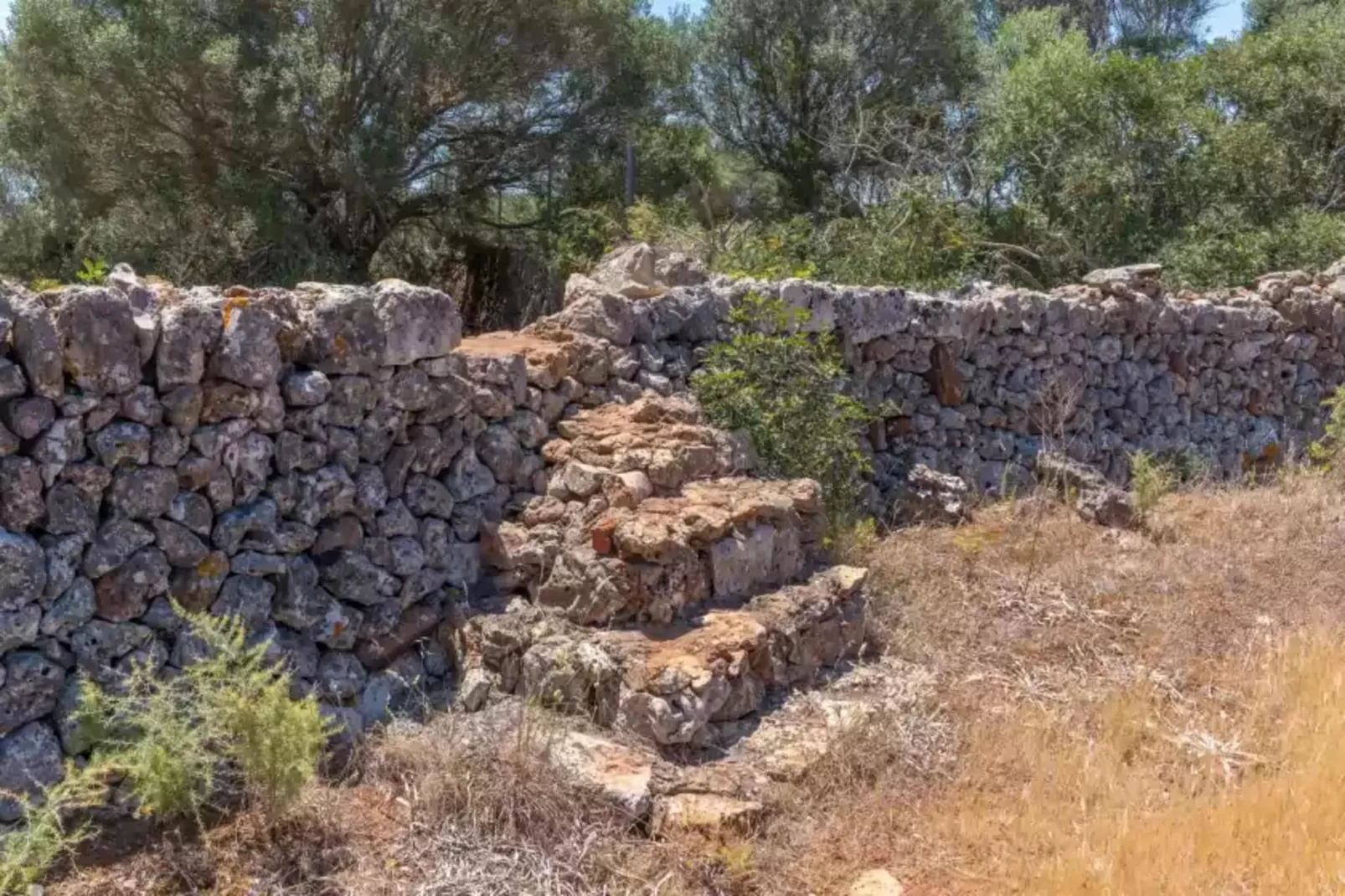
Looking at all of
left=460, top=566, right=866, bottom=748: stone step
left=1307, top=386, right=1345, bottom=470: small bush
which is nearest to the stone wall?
left=1307, top=386, right=1345, bottom=470: small bush

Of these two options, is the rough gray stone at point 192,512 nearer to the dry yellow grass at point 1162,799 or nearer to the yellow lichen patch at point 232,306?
the yellow lichen patch at point 232,306

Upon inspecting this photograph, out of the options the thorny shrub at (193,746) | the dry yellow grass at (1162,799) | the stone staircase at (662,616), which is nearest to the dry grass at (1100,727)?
the dry yellow grass at (1162,799)

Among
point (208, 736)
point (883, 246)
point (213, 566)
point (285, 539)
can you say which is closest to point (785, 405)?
point (285, 539)

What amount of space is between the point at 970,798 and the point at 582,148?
446 inches

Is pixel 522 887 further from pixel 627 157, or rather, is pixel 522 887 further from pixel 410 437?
pixel 627 157

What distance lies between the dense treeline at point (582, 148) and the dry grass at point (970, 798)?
4132 mm

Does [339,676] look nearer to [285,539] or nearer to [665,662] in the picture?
[285,539]

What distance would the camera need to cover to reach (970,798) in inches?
156

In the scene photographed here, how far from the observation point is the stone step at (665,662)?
13.3ft

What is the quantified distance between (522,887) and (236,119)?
10.6 m

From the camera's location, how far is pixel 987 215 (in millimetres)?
14906

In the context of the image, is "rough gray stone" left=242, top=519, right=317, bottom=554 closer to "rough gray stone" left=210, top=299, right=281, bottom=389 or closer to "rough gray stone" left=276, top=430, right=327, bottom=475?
"rough gray stone" left=276, top=430, right=327, bottom=475

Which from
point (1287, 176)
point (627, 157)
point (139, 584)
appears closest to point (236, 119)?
point (627, 157)

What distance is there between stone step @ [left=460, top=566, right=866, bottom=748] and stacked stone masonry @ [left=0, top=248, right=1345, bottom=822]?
0.01 m
